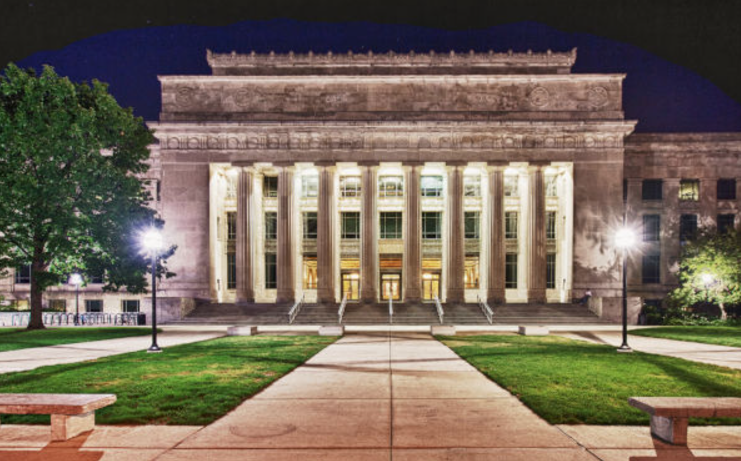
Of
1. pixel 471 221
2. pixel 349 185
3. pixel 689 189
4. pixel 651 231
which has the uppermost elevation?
pixel 349 185

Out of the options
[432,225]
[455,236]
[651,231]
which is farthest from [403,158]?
[651,231]

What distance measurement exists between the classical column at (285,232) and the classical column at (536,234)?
18.9 meters

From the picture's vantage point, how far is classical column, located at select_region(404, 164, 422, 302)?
137 ft

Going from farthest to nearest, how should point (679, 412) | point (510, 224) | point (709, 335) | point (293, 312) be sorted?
point (510, 224)
point (293, 312)
point (709, 335)
point (679, 412)

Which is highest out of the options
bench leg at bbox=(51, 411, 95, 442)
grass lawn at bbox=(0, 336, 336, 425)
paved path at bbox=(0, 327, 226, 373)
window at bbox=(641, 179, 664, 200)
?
window at bbox=(641, 179, 664, 200)

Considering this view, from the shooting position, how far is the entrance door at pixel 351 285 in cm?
4706

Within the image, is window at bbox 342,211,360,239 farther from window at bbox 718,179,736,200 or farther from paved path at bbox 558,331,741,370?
window at bbox 718,179,736,200

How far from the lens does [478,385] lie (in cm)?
1184

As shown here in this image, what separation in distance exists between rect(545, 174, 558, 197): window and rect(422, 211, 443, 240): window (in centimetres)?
973

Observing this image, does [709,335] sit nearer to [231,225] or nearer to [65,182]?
[65,182]

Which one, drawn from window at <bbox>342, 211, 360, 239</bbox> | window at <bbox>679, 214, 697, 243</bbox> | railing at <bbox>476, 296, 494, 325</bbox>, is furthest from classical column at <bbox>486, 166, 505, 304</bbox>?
window at <bbox>679, 214, 697, 243</bbox>

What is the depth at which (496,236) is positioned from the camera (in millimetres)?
41562

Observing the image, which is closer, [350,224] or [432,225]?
[432,225]

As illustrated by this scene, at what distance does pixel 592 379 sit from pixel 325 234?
3120 centimetres
